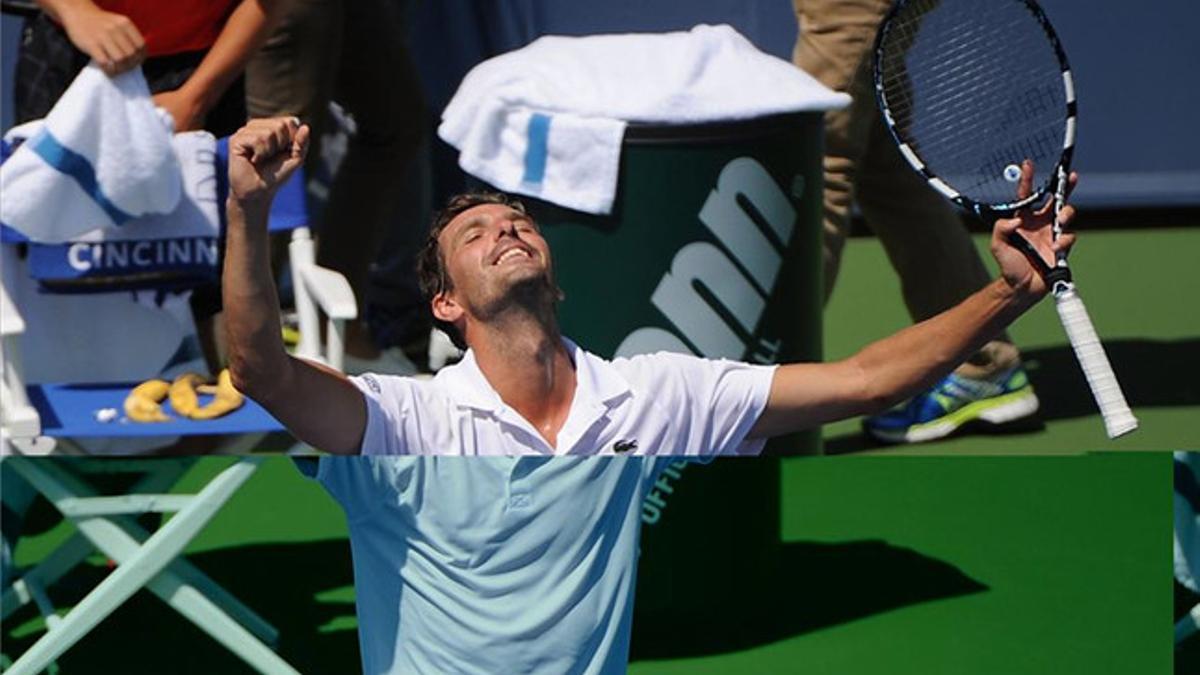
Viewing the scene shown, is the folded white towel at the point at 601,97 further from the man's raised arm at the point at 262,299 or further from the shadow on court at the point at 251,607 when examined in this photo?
the man's raised arm at the point at 262,299

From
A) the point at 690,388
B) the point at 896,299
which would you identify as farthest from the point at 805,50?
the point at 690,388

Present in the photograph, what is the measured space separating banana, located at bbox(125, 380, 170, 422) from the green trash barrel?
0.75m

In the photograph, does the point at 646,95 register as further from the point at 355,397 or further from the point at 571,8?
the point at 355,397

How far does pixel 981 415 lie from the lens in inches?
167

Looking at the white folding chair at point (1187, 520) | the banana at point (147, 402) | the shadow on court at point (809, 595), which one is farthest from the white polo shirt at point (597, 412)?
the banana at point (147, 402)

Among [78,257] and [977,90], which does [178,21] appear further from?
[977,90]

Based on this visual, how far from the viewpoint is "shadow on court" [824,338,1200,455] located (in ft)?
13.4

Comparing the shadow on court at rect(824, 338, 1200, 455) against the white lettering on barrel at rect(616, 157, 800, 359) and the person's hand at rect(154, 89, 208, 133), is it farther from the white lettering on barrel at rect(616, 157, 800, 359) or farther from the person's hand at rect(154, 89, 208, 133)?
the person's hand at rect(154, 89, 208, 133)

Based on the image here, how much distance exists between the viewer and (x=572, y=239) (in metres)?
3.70

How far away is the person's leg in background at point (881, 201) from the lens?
11.9ft

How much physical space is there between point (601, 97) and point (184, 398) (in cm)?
91

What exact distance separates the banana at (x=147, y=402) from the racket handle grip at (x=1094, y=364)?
1783mm

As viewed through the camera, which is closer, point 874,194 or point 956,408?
point 874,194

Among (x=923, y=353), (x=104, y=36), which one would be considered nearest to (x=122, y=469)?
(x=104, y=36)
